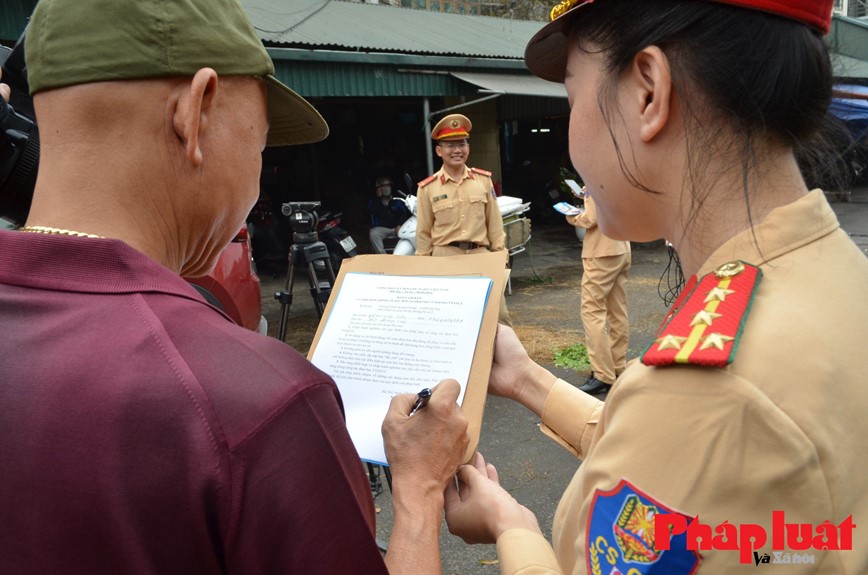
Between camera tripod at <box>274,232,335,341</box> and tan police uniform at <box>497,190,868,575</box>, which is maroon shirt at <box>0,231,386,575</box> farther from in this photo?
camera tripod at <box>274,232,335,341</box>

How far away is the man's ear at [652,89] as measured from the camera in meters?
0.88

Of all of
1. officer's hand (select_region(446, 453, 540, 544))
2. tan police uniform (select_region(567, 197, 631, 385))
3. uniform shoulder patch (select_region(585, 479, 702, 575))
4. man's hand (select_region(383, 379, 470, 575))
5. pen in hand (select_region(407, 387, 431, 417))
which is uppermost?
uniform shoulder patch (select_region(585, 479, 702, 575))

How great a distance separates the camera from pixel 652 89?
909 mm

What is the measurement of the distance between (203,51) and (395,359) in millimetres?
806

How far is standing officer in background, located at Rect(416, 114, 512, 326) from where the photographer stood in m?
5.93

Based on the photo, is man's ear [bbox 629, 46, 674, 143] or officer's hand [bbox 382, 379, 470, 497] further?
officer's hand [bbox 382, 379, 470, 497]

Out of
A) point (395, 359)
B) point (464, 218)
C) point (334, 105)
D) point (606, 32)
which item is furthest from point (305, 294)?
point (606, 32)

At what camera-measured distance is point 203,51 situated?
917mm

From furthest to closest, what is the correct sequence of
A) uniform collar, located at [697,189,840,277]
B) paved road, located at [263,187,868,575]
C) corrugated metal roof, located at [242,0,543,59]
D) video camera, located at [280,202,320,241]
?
corrugated metal roof, located at [242,0,543,59]
video camera, located at [280,202,320,241]
paved road, located at [263,187,868,575]
uniform collar, located at [697,189,840,277]

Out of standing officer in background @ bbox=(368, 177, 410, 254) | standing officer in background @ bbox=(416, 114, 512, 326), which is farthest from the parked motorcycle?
standing officer in background @ bbox=(416, 114, 512, 326)

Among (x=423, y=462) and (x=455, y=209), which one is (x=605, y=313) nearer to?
(x=455, y=209)

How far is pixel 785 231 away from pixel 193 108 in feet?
2.83

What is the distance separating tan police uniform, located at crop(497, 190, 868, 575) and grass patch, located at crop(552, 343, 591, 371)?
4.49 m

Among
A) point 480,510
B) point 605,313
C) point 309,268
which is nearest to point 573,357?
point 605,313
